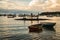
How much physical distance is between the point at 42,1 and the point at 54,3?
0.23 m

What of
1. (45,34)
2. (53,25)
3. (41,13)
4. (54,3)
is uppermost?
(54,3)

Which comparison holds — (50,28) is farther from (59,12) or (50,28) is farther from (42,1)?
(42,1)

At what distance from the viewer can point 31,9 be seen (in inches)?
94.7

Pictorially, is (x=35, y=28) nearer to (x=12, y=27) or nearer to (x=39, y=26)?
(x=39, y=26)

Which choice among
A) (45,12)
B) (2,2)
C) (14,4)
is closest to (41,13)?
(45,12)

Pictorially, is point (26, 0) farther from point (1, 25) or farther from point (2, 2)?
point (1, 25)

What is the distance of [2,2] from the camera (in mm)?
2385

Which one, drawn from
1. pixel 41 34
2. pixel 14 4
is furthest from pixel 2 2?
pixel 41 34

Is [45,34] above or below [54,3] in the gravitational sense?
below

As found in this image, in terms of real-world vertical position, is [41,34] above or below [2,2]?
below

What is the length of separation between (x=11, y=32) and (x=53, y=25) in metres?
0.76

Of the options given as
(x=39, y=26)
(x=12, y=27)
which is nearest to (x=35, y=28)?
(x=39, y=26)

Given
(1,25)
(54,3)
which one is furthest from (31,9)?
(1,25)

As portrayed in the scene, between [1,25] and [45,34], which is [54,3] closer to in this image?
[45,34]
